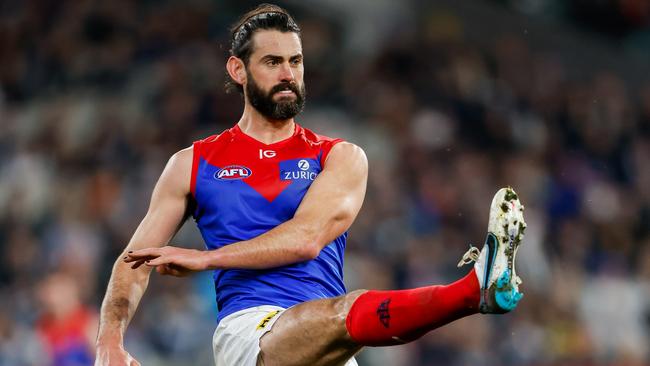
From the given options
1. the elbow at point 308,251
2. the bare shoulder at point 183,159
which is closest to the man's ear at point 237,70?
the bare shoulder at point 183,159

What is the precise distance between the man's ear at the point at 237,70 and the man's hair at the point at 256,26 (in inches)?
1.0

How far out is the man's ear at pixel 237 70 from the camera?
561 centimetres

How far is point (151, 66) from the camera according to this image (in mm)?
11703

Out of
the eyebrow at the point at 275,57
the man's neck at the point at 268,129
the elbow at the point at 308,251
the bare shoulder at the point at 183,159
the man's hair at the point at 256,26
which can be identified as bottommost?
the elbow at the point at 308,251

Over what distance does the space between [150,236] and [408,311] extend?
1.48 meters

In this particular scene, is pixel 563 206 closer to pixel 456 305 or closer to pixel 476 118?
pixel 476 118

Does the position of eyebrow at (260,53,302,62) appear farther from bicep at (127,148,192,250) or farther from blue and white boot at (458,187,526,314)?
blue and white boot at (458,187,526,314)

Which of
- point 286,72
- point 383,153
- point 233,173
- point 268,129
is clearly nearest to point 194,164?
point 233,173

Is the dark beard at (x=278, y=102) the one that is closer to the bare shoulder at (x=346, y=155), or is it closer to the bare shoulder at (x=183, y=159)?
the bare shoulder at (x=346, y=155)

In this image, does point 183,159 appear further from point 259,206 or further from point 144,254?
point 144,254

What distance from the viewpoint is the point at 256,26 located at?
5508 mm

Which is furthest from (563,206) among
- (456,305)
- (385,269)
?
(456,305)

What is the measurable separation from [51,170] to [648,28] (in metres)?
7.34

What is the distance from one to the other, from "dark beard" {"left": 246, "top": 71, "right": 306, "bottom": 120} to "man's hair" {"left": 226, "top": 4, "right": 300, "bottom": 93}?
0.15 metres
